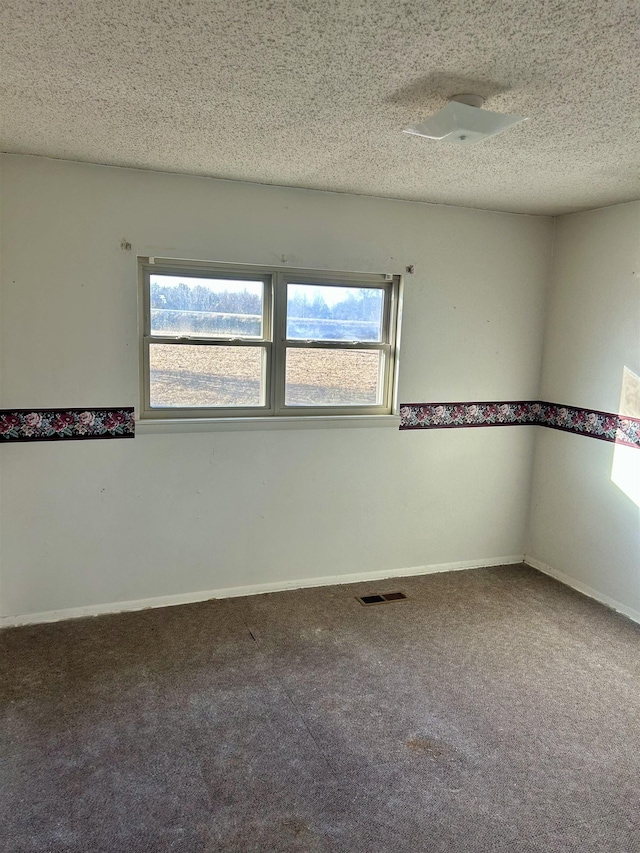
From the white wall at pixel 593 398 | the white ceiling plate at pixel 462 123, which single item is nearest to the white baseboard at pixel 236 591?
the white wall at pixel 593 398

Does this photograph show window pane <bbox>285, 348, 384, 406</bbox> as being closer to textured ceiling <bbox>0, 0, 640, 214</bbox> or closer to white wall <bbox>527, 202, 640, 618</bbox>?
textured ceiling <bbox>0, 0, 640, 214</bbox>

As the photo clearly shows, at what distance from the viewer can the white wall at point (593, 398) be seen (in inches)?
131

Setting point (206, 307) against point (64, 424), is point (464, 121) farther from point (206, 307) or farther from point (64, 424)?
point (64, 424)

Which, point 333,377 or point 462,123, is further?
point 333,377

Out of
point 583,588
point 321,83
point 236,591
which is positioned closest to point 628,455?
point 583,588

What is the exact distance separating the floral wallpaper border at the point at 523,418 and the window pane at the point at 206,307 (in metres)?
1.08

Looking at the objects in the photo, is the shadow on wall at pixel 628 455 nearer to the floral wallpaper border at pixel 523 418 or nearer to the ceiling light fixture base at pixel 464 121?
the floral wallpaper border at pixel 523 418

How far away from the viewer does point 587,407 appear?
361cm

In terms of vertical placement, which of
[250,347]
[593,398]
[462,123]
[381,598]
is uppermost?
[462,123]

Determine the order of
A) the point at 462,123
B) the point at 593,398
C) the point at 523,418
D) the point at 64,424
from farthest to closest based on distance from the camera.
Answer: the point at 523,418 → the point at 593,398 → the point at 64,424 → the point at 462,123

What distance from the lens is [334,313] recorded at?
3.47m

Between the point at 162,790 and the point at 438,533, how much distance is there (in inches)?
91.7

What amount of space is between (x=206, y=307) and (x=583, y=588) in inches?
110

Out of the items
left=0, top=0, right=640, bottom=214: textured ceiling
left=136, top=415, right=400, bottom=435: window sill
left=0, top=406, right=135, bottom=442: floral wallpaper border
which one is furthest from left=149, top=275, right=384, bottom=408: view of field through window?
left=0, top=0, right=640, bottom=214: textured ceiling
